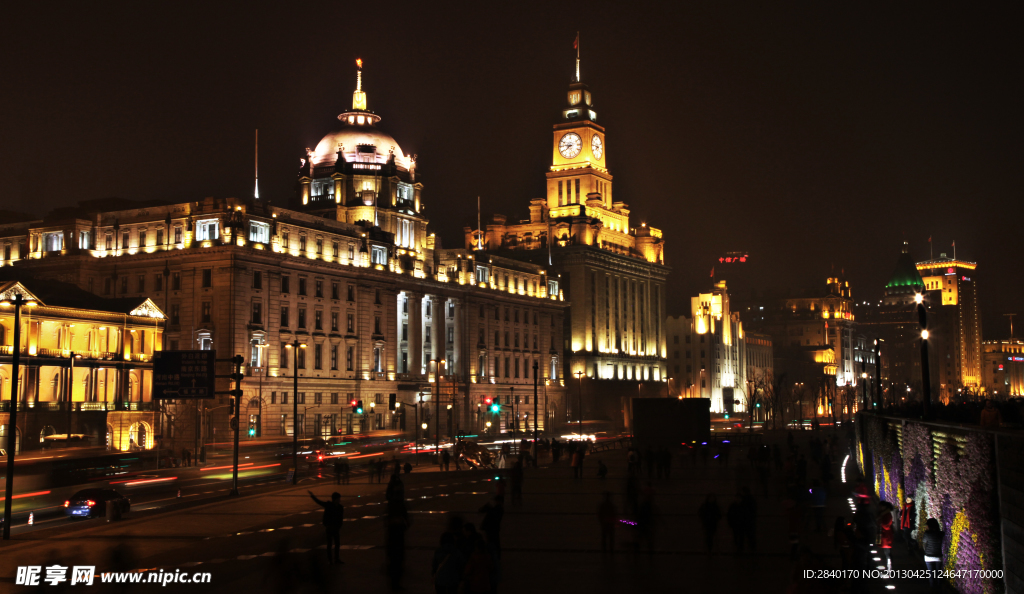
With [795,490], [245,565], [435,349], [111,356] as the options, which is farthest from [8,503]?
[435,349]

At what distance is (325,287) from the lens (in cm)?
10062

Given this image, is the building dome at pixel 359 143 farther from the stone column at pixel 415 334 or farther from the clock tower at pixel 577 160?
the clock tower at pixel 577 160

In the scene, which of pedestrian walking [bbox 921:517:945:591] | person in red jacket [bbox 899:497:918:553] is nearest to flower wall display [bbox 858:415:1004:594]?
person in red jacket [bbox 899:497:918:553]

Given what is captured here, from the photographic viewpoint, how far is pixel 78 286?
9225 centimetres

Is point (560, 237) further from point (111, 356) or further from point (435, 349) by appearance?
point (111, 356)

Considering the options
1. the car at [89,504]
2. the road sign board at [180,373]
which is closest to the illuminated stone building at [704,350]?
the road sign board at [180,373]

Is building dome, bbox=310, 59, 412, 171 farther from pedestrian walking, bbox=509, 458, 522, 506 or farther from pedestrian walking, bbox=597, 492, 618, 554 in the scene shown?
pedestrian walking, bbox=597, 492, 618, 554

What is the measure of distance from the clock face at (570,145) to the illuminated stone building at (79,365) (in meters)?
94.9

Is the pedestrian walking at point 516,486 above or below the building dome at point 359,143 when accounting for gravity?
below

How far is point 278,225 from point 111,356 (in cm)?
2034

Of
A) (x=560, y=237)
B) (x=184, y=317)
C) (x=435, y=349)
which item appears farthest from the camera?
(x=560, y=237)

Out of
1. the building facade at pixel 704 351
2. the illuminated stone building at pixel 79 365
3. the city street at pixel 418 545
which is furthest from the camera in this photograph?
the building facade at pixel 704 351

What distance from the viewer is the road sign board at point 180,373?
186 feet

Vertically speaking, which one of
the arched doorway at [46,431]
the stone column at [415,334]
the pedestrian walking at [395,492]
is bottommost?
the pedestrian walking at [395,492]
